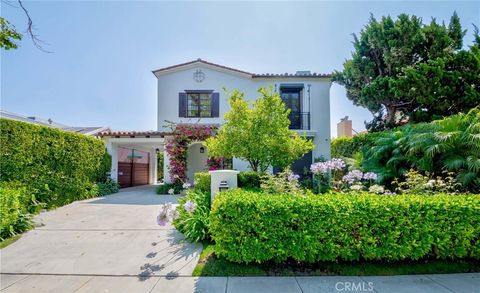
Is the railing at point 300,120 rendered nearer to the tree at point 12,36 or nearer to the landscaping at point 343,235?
the landscaping at point 343,235

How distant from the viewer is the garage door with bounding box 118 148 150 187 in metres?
15.4

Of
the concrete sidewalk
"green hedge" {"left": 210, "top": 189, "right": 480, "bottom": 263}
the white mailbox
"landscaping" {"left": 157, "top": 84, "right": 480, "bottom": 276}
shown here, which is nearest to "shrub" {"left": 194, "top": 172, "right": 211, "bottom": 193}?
the white mailbox

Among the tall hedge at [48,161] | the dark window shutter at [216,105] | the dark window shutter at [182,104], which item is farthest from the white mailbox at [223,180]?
the dark window shutter at [182,104]

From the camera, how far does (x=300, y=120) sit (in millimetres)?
15117

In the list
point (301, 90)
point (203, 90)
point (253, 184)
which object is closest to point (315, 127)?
point (301, 90)

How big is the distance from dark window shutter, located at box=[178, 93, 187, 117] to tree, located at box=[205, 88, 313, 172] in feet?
23.4

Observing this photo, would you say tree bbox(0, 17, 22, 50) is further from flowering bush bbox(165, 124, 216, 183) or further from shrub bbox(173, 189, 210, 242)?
flowering bush bbox(165, 124, 216, 183)

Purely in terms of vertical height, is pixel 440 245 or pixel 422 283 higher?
pixel 440 245

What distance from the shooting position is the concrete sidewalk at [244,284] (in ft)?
11.6

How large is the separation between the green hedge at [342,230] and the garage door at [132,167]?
521 inches

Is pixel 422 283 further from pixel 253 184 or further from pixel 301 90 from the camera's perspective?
pixel 301 90

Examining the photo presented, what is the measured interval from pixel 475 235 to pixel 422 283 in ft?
4.34

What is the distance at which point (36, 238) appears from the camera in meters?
Result: 5.68

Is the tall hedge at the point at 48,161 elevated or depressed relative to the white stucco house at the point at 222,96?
depressed
